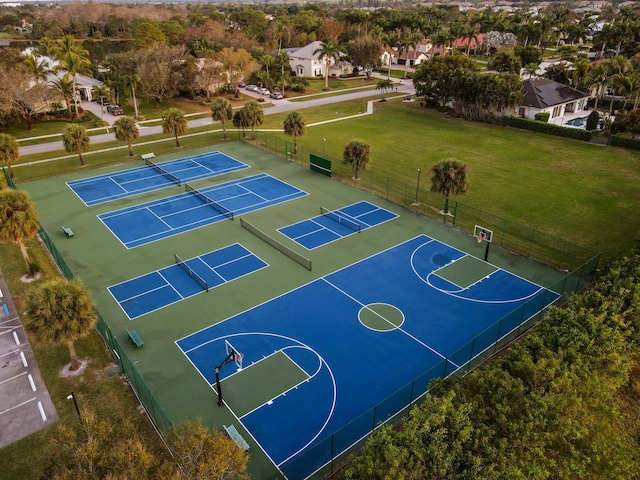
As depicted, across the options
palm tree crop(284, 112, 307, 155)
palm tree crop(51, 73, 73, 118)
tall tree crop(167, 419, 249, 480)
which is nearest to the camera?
tall tree crop(167, 419, 249, 480)

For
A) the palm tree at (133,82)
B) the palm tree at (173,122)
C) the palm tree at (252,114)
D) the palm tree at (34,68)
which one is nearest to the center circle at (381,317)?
the palm tree at (252,114)

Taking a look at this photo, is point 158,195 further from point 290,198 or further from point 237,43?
point 237,43

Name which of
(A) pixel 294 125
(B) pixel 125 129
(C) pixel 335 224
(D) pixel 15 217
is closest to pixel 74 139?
(B) pixel 125 129

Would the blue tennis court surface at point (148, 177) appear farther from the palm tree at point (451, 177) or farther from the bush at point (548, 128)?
the bush at point (548, 128)

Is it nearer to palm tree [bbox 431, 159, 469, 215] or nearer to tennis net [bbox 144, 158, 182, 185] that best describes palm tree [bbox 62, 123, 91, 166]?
tennis net [bbox 144, 158, 182, 185]

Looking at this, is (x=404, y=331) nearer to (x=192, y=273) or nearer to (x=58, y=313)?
(x=192, y=273)

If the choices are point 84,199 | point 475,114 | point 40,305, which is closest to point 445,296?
point 40,305

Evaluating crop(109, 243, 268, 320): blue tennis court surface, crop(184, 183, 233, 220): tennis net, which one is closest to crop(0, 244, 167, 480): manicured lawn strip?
crop(109, 243, 268, 320): blue tennis court surface
